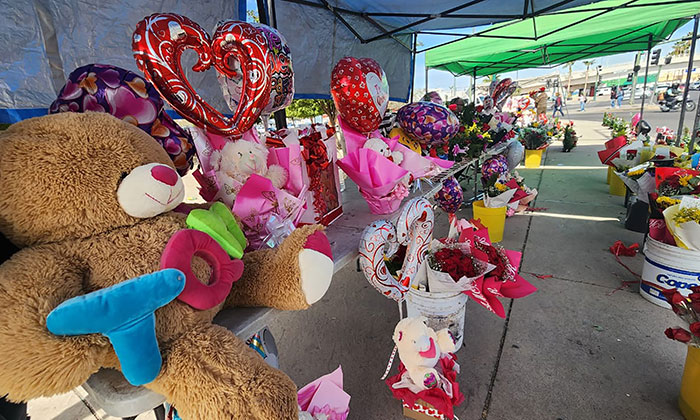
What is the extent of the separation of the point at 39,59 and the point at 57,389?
147 centimetres

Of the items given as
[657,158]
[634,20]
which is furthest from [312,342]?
[634,20]

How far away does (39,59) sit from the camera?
1.32m

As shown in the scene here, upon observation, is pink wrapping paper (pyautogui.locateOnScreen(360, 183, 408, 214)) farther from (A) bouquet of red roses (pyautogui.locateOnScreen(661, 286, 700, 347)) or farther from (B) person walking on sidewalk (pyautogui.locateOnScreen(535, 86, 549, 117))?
(B) person walking on sidewalk (pyautogui.locateOnScreen(535, 86, 549, 117))

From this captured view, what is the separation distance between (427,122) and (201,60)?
1.15 metres

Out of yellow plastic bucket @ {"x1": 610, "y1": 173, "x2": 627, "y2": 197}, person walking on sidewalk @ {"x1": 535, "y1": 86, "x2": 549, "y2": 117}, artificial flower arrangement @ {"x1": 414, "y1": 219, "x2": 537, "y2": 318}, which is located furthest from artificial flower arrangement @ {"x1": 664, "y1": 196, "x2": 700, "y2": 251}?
person walking on sidewalk @ {"x1": 535, "y1": 86, "x2": 549, "y2": 117}

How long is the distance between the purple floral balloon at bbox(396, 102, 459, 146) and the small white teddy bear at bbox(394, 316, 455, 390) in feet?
3.10

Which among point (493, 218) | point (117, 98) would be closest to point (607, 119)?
point (493, 218)

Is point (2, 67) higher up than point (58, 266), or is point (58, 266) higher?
point (2, 67)

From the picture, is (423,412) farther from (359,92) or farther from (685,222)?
(685,222)

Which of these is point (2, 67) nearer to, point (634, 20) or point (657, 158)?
point (657, 158)

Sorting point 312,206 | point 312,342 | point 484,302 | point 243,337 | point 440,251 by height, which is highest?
point 312,206

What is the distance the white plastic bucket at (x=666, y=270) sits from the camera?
1941mm

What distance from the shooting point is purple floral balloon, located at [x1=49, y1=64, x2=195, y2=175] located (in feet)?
2.43

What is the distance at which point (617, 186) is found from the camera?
4305 mm
